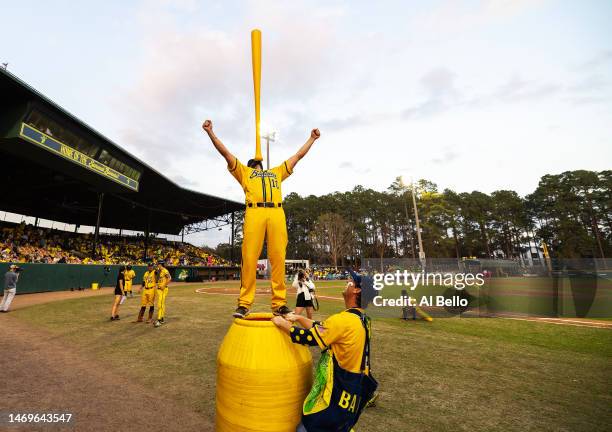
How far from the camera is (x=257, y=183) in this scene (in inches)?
128

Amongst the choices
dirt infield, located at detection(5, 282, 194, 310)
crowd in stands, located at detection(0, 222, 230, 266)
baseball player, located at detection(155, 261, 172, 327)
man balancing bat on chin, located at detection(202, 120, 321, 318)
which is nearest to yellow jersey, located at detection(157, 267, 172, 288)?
baseball player, located at detection(155, 261, 172, 327)

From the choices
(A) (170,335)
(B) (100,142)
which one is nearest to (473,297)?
(A) (170,335)

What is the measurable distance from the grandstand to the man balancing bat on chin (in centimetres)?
1868

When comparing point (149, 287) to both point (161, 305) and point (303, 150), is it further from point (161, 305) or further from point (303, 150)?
point (303, 150)

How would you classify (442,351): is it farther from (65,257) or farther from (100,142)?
(65,257)

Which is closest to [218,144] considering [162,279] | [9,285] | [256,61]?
[256,61]

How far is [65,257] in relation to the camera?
22.6 meters

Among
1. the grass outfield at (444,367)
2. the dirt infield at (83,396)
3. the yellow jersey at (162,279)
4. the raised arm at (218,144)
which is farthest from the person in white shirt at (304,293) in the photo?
the raised arm at (218,144)

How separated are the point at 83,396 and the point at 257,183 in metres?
4.14

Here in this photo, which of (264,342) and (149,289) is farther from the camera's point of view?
(149,289)

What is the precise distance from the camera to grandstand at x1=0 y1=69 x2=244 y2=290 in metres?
16.2

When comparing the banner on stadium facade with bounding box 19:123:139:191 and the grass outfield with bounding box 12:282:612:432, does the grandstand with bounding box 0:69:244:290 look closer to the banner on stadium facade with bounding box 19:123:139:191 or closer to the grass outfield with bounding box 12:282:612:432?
the banner on stadium facade with bounding box 19:123:139:191

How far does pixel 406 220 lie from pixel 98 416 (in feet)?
237

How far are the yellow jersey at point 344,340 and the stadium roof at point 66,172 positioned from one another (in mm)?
20909
